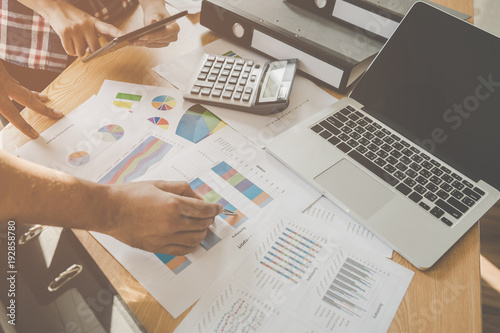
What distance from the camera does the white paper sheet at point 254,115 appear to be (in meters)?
0.77

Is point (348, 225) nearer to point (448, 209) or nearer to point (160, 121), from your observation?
point (448, 209)

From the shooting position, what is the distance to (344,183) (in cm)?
66

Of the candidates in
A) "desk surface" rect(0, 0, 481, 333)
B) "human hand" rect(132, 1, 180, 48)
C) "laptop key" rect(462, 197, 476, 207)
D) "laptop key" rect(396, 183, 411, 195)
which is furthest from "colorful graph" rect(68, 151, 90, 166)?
"laptop key" rect(462, 197, 476, 207)

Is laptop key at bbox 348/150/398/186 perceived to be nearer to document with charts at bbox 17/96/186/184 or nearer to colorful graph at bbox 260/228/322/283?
colorful graph at bbox 260/228/322/283

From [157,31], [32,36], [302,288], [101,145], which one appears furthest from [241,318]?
[32,36]

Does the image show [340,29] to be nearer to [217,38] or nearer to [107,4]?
[217,38]

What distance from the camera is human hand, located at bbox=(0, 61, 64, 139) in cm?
69

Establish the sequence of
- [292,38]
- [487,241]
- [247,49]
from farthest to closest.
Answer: [487,241] < [247,49] < [292,38]

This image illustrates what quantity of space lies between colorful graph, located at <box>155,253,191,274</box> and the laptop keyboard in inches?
14.2

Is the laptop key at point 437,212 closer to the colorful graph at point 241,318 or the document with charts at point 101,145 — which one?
the colorful graph at point 241,318

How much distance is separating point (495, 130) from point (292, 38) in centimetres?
45

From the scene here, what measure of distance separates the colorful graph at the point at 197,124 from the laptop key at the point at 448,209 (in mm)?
437

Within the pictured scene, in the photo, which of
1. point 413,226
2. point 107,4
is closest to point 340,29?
point 413,226

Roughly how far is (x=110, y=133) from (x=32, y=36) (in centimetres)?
46
